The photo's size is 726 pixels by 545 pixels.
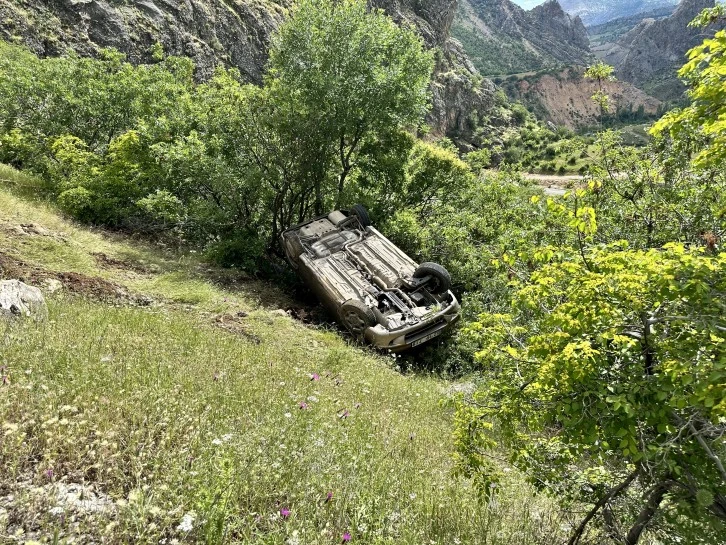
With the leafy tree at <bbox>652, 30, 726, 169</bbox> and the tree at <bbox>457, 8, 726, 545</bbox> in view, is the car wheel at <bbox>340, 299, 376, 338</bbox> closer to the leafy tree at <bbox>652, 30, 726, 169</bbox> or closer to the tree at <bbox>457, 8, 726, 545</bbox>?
the tree at <bbox>457, 8, 726, 545</bbox>

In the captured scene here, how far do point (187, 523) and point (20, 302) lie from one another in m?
4.70

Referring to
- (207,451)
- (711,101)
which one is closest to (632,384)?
(711,101)

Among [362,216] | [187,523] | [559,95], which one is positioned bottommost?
[187,523]

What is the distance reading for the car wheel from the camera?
9375mm

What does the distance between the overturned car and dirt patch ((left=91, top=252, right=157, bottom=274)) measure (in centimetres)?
358

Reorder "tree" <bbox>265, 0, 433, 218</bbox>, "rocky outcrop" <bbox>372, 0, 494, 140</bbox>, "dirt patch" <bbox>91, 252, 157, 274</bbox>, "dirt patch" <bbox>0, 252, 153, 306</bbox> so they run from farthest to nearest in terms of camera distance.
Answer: "rocky outcrop" <bbox>372, 0, 494, 140</bbox>
"tree" <bbox>265, 0, 433, 218</bbox>
"dirt patch" <bbox>91, 252, 157, 274</bbox>
"dirt patch" <bbox>0, 252, 153, 306</bbox>

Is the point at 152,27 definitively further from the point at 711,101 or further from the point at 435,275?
the point at 711,101

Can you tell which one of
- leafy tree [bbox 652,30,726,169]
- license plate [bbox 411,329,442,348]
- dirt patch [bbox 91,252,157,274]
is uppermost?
leafy tree [bbox 652,30,726,169]

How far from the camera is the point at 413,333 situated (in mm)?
9438

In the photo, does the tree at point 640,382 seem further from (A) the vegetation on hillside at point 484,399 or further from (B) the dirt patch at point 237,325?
(B) the dirt patch at point 237,325

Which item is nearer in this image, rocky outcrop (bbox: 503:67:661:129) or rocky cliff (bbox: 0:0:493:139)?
rocky cliff (bbox: 0:0:493:139)

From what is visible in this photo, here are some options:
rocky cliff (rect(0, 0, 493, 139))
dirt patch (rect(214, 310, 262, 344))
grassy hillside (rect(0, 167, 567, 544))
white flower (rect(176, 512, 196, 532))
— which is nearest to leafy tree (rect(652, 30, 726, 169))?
grassy hillside (rect(0, 167, 567, 544))

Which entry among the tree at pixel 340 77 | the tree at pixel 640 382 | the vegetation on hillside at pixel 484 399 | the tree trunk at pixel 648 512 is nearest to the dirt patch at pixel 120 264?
the vegetation on hillside at pixel 484 399

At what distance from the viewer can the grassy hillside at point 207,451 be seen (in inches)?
100
